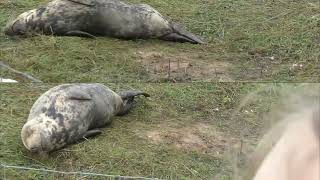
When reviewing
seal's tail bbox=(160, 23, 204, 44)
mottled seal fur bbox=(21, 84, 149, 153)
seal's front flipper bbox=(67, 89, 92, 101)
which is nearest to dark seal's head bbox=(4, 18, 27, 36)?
seal's tail bbox=(160, 23, 204, 44)

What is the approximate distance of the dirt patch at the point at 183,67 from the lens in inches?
221

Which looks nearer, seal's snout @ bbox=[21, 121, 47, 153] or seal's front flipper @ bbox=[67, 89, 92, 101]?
seal's snout @ bbox=[21, 121, 47, 153]

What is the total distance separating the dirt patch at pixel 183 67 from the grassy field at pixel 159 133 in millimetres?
154

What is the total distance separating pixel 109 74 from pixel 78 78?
1.04 feet

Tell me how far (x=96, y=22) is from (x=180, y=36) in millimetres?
1000

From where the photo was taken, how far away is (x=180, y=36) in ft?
21.4

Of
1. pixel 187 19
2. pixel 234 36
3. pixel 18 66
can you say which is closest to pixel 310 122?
pixel 18 66

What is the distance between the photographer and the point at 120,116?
511 cm

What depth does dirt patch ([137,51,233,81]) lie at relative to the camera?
5.61 meters

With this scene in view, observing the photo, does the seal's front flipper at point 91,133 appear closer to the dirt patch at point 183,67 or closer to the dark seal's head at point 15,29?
the dirt patch at point 183,67

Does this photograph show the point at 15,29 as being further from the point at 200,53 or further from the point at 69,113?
the point at 69,113

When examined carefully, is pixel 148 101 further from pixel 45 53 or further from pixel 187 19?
pixel 187 19

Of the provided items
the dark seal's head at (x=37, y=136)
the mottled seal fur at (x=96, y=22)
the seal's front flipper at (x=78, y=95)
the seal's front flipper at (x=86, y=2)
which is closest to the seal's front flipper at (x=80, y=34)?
the mottled seal fur at (x=96, y=22)

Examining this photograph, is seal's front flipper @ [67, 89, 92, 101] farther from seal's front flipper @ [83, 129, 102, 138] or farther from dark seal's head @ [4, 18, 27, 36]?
dark seal's head @ [4, 18, 27, 36]
